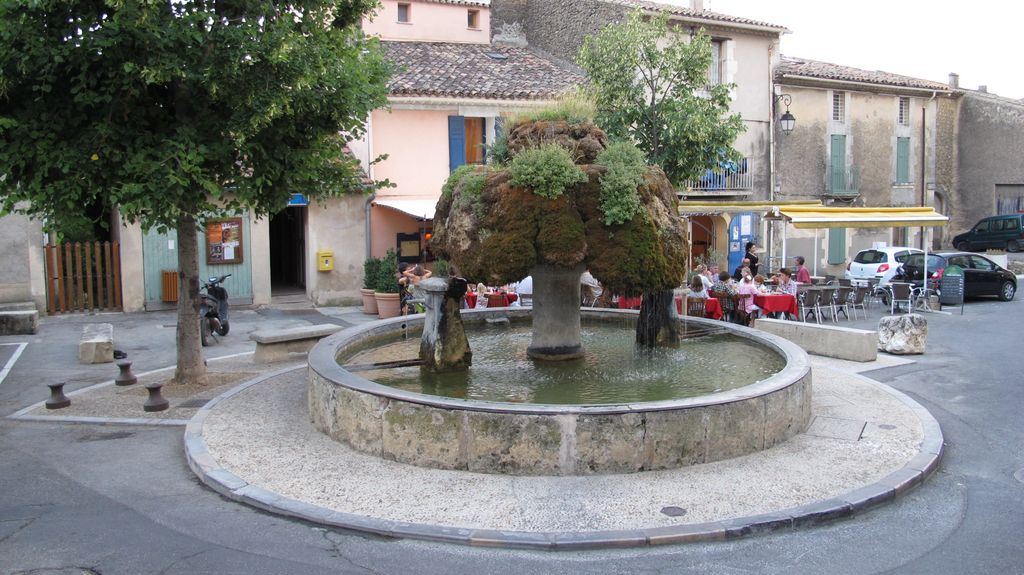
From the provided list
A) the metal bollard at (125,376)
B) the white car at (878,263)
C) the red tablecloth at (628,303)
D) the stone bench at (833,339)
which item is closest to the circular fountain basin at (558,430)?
the metal bollard at (125,376)

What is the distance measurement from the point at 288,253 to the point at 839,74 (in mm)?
19397

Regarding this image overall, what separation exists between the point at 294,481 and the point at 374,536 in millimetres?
1241

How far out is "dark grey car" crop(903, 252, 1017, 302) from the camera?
2105 centimetres

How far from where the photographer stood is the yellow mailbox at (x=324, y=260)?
2022 centimetres

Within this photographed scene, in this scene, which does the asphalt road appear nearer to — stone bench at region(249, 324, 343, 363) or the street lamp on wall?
stone bench at region(249, 324, 343, 363)

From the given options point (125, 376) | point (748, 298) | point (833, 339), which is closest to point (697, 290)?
point (748, 298)

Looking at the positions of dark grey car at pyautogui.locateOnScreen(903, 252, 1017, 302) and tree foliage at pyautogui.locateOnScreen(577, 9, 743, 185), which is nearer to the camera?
tree foliage at pyautogui.locateOnScreen(577, 9, 743, 185)

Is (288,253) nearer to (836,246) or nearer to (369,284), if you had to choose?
(369,284)

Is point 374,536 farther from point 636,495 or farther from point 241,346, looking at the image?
point 241,346

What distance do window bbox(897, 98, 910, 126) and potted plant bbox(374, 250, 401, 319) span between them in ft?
Answer: 67.4

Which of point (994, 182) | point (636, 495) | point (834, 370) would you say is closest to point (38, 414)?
point (636, 495)

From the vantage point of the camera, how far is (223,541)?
561 centimetres

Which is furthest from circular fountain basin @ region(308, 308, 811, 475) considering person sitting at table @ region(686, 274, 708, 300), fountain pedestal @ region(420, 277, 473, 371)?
person sitting at table @ region(686, 274, 708, 300)

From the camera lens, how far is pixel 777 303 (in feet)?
50.6
